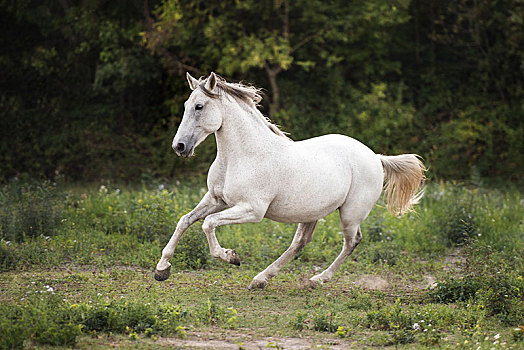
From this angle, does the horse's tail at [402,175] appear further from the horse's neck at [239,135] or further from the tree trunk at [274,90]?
the tree trunk at [274,90]

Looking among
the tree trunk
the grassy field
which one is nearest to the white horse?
the grassy field

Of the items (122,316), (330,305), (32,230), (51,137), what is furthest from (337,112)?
(122,316)

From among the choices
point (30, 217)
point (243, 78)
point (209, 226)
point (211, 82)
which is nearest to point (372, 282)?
point (209, 226)

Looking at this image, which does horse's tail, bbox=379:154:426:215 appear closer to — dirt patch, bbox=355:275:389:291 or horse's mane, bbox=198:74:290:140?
dirt patch, bbox=355:275:389:291

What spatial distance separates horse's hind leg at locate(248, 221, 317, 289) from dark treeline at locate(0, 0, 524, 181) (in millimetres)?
7143

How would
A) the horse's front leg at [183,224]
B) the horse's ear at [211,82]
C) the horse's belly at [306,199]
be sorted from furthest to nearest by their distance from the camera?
1. the horse's belly at [306,199]
2. the horse's front leg at [183,224]
3. the horse's ear at [211,82]

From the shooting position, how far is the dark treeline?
14.0 metres

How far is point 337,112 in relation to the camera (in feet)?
48.9

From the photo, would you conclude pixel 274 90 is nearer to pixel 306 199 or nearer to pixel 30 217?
→ pixel 30 217

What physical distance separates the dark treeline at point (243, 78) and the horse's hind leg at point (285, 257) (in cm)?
714

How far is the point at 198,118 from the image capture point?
18.4ft

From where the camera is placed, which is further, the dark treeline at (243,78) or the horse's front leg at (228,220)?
the dark treeline at (243,78)

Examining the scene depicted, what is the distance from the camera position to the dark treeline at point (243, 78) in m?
14.0

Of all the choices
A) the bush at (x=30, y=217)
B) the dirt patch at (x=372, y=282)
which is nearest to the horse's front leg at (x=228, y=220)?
the dirt patch at (x=372, y=282)
